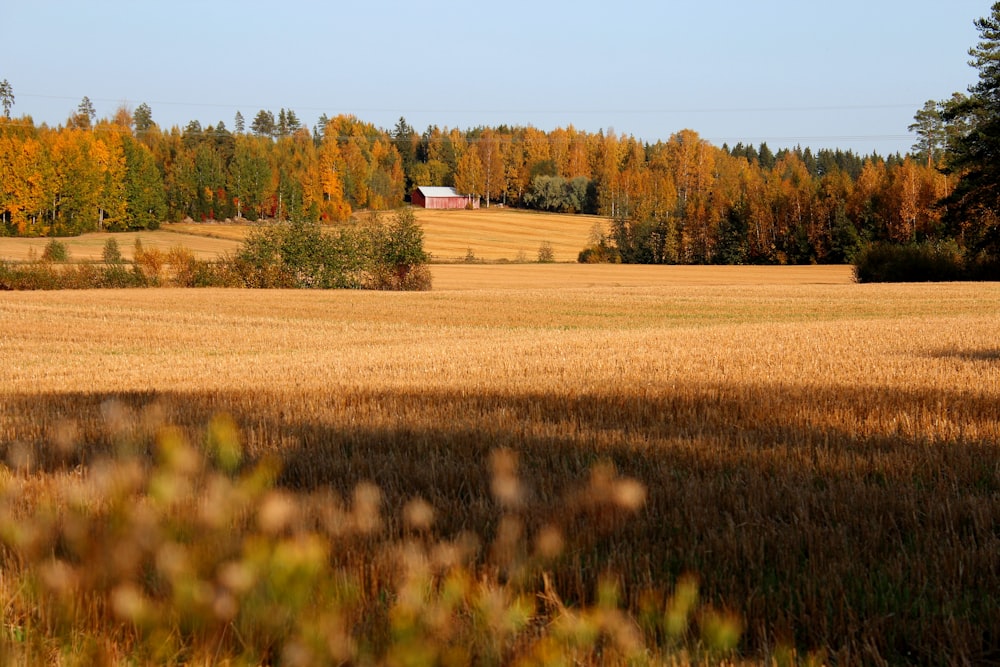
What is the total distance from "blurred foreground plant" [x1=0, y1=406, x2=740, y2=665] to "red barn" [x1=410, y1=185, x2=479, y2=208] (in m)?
158

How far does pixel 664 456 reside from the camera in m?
6.05

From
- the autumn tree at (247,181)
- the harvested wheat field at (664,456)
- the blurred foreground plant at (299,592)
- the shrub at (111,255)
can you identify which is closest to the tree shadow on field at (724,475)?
the harvested wheat field at (664,456)

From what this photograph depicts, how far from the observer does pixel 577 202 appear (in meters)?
152

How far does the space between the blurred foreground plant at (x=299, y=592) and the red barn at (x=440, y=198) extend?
15771cm

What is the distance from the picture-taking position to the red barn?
16050 cm

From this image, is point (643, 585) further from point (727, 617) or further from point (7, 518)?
point (7, 518)

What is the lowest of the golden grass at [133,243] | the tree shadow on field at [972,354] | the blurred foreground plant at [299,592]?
the tree shadow on field at [972,354]

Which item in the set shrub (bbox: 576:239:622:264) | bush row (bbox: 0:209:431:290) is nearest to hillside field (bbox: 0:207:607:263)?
shrub (bbox: 576:239:622:264)

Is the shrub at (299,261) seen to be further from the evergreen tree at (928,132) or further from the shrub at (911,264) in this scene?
the evergreen tree at (928,132)

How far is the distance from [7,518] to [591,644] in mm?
2862

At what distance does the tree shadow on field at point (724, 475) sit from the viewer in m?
3.30

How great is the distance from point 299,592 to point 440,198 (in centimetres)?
16021

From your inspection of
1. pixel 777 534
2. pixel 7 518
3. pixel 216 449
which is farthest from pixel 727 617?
pixel 216 449

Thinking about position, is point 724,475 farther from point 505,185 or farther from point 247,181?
point 505,185
